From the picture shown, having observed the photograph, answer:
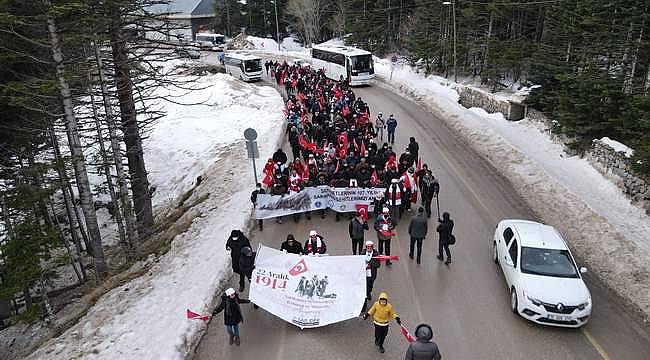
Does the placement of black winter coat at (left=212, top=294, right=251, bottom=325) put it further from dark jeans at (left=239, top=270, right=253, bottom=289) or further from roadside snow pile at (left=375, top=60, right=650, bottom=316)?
roadside snow pile at (left=375, top=60, right=650, bottom=316)

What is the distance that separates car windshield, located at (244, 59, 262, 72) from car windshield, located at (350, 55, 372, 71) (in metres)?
10.4

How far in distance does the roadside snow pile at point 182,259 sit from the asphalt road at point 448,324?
38.5 inches

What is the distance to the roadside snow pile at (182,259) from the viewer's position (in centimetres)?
990

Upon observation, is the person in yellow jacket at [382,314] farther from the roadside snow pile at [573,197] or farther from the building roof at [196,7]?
the building roof at [196,7]

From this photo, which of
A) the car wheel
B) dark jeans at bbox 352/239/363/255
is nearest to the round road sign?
dark jeans at bbox 352/239/363/255

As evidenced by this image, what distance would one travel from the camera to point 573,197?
1614cm

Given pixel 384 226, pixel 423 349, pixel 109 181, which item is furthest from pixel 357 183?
pixel 109 181

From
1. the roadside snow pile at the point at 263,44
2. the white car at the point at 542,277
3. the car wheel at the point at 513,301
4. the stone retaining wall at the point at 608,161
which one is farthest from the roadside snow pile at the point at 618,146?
the roadside snow pile at the point at 263,44

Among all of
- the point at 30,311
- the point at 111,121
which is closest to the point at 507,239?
the point at 111,121

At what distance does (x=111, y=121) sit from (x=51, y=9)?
3.65 metres

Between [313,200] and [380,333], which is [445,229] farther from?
[313,200]

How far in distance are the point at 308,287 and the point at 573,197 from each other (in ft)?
34.8

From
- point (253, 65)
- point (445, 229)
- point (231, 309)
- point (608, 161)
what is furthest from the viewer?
point (253, 65)

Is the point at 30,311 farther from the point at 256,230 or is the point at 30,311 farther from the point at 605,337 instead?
the point at 605,337
